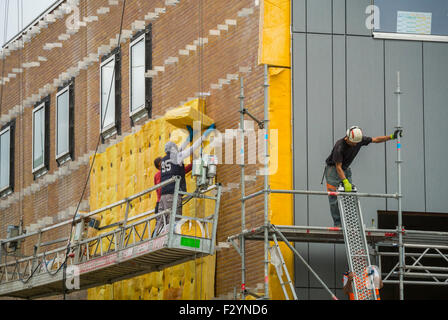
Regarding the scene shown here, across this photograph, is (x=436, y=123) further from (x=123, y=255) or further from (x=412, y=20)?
(x=123, y=255)

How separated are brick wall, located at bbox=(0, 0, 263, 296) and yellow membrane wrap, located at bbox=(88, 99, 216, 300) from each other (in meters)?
0.36

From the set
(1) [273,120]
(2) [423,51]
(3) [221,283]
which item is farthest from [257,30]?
(3) [221,283]

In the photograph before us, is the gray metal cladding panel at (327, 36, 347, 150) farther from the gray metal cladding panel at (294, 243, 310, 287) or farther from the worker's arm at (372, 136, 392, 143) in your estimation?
the gray metal cladding panel at (294, 243, 310, 287)

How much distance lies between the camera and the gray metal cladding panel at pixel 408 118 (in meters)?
21.1

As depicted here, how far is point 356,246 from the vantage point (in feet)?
62.5

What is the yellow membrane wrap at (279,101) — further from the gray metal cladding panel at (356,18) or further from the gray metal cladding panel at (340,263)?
the gray metal cladding panel at (356,18)

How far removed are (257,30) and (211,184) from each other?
123 inches

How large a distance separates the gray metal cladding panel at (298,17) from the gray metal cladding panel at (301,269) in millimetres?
4204

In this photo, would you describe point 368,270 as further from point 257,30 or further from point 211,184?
point 257,30

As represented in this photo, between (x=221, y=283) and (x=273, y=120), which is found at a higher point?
Result: (x=273, y=120)

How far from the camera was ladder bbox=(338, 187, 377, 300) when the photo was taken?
18625mm

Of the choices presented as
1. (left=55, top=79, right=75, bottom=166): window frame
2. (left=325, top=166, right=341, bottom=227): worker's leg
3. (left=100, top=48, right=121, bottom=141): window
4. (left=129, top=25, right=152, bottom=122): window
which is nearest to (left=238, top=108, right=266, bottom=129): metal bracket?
(left=325, top=166, right=341, bottom=227): worker's leg

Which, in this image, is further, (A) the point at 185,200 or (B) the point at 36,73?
(B) the point at 36,73

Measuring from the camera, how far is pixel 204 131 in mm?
22359
